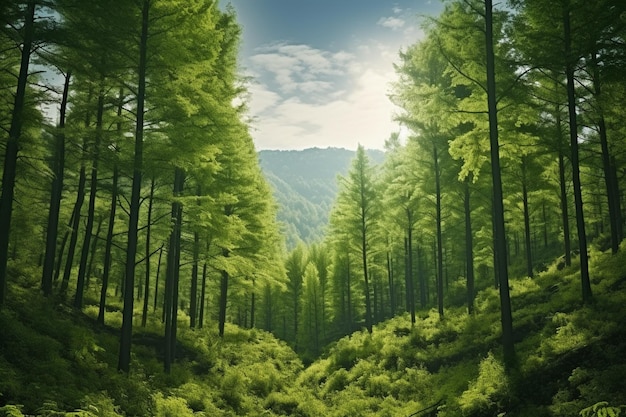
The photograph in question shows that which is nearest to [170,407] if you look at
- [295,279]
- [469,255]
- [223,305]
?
[223,305]

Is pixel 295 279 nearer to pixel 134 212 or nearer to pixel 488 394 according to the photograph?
pixel 134 212

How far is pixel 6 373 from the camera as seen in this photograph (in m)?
8.10

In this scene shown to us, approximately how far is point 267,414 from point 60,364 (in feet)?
23.8

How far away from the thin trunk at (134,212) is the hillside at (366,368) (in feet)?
2.35

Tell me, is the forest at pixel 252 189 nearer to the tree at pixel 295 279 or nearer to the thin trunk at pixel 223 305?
the thin trunk at pixel 223 305

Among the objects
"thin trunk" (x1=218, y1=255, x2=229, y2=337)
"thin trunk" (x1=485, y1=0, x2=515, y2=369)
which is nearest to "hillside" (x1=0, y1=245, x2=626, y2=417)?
"thin trunk" (x1=485, y1=0, x2=515, y2=369)

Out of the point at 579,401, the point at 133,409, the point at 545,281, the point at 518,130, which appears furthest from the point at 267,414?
the point at 545,281

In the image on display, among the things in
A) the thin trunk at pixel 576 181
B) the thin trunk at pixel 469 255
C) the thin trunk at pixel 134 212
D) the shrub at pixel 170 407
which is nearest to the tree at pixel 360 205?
the thin trunk at pixel 469 255

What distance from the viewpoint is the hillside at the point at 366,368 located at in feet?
28.1

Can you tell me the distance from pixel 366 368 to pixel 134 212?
12.4 m

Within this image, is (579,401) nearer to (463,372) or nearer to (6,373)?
(463,372)

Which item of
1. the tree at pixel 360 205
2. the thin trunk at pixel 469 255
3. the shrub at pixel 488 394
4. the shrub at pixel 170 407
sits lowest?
the shrub at pixel 170 407

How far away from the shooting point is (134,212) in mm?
12297

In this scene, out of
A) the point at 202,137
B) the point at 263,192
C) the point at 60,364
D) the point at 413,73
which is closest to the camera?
the point at 60,364
